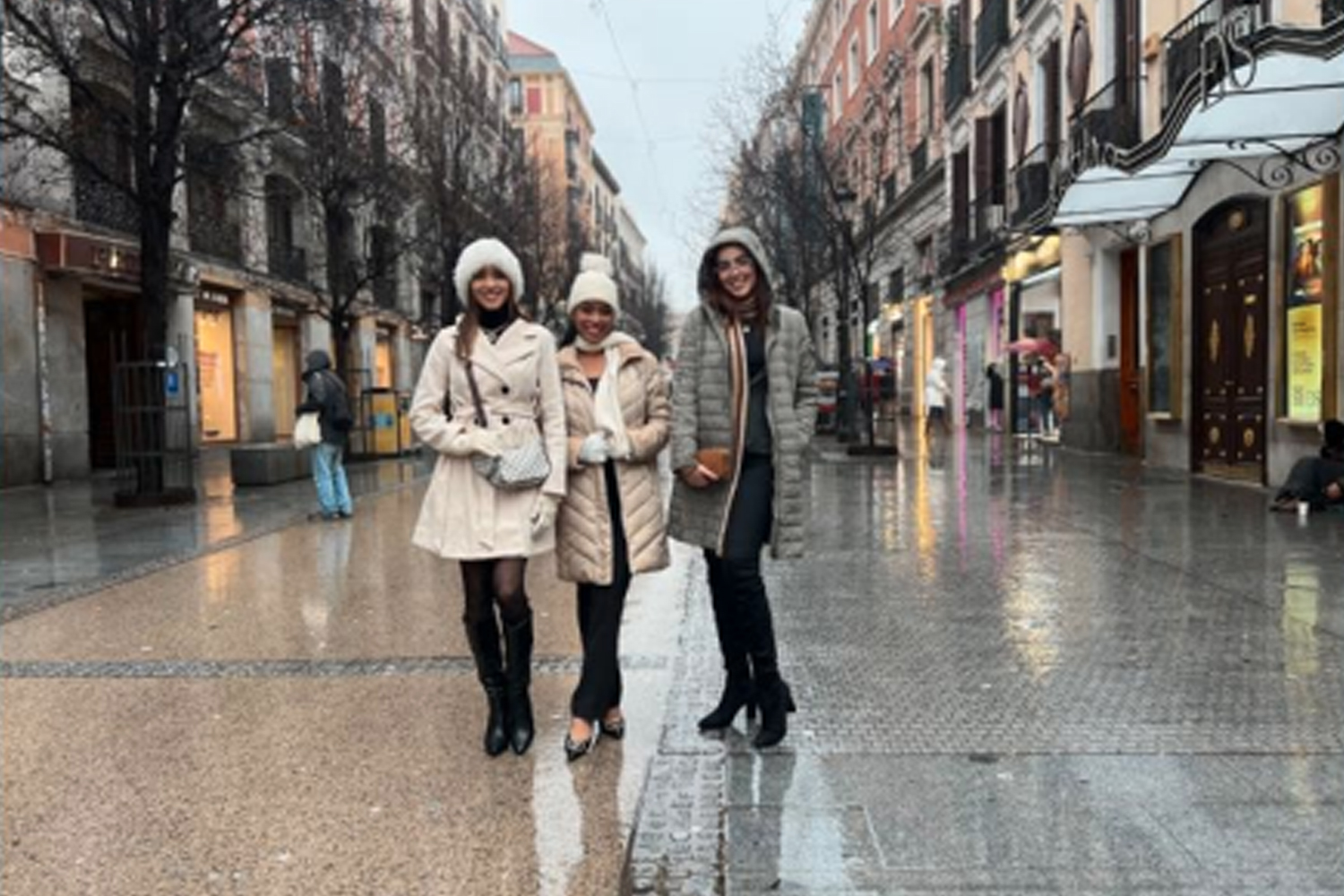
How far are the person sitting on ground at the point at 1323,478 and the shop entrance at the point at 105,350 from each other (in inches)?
698

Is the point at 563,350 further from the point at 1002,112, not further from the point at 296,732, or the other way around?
the point at 1002,112

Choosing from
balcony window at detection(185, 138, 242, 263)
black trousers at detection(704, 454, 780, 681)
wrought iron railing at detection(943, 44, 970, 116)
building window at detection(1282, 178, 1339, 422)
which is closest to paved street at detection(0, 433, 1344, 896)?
black trousers at detection(704, 454, 780, 681)

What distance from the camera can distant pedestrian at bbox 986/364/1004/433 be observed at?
23.9 m

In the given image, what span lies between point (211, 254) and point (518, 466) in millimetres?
21431

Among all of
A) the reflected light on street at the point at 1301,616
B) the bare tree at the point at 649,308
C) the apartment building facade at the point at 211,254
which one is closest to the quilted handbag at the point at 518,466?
the reflected light on street at the point at 1301,616

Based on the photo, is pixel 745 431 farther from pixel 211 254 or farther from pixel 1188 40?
pixel 211 254

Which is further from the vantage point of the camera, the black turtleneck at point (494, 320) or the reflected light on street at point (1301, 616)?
the reflected light on street at point (1301, 616)

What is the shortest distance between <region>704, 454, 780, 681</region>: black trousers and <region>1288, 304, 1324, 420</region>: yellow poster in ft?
30.0

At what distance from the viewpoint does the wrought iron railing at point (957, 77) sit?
86.6 ft

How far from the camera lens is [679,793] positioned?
358cm

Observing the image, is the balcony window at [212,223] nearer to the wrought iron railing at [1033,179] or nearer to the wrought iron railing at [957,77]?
the wrought iron railing at [1033,179]

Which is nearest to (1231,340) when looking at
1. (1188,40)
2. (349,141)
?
(1188,40)

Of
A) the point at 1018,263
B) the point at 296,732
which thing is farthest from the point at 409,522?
the point at 1018,263

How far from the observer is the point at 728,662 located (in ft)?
13.9
